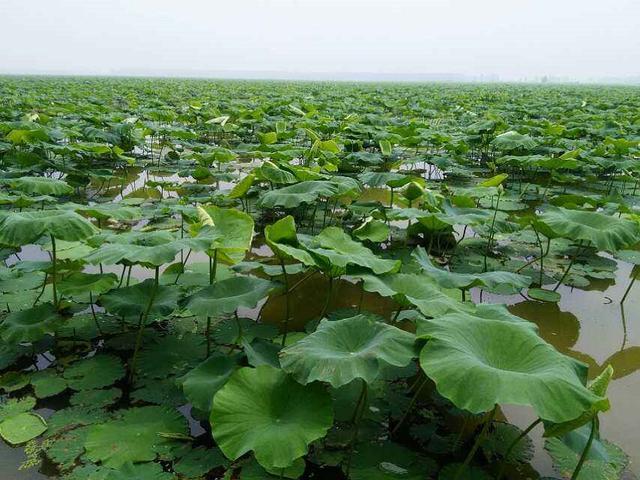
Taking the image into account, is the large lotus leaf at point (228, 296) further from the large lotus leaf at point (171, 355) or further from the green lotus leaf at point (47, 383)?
the green lotus leaf at point (47, 383)

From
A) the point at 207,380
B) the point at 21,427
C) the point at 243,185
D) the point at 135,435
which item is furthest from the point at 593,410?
the point at 243,185

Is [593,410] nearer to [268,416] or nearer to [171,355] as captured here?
[268,416]

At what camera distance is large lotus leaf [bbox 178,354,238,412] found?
189cm

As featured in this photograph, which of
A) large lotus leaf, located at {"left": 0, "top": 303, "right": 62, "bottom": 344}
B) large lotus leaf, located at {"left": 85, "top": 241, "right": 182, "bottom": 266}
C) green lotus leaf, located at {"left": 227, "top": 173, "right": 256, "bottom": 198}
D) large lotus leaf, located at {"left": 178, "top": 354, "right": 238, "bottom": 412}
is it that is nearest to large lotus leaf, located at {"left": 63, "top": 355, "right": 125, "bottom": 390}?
large lotus leaf, located at {"left": 0, "top": 303, "right": 62, "bottom": 344}

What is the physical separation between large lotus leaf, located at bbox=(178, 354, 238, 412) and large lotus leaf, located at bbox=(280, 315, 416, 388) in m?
0.35

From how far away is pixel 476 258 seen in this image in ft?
13.3

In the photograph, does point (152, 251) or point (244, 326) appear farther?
point (244, 326)

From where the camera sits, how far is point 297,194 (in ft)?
11.0

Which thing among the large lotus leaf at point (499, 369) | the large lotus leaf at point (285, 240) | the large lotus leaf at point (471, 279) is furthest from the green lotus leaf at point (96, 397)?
the large lotus leaf at point (471, 279)

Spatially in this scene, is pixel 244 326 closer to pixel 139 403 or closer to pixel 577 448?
pixel 139 403

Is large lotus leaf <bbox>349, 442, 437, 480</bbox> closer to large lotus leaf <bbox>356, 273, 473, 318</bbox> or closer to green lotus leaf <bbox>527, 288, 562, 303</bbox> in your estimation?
large lotus leaf <bbox>356, 273, 473, 318</bbox>

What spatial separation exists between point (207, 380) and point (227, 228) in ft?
2.91

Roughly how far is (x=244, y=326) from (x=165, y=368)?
470 millimetres

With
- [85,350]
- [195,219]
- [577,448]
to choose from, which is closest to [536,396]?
[577,448]
